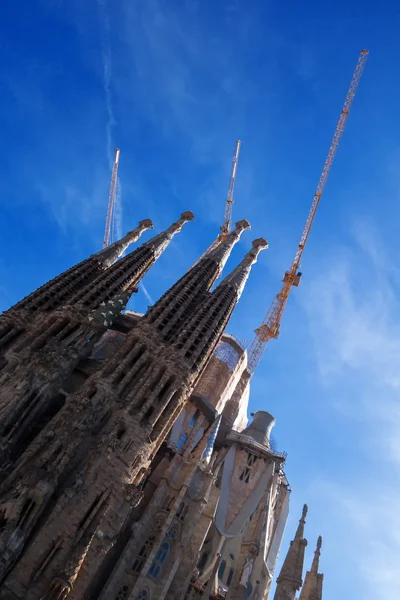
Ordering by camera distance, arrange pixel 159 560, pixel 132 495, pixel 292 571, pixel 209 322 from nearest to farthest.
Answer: pixel 132 495
pixel 292 571
pixel 159 560
pixel 209 322

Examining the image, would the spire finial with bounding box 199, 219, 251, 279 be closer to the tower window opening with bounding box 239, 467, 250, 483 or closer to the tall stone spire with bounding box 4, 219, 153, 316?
the tall stone spire with bounding box 4, 219, 153, 316

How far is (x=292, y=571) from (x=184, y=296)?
16.8m

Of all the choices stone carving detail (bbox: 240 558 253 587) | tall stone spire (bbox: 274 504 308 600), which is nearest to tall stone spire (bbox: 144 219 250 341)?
tall stone spire (bbox: 274 504 308 600)

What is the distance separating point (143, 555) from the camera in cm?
2209

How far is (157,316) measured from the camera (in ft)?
98.8

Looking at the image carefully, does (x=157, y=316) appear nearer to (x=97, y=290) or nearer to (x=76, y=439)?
(x=97, y=290)

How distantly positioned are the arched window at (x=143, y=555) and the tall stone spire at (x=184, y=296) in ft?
33.6

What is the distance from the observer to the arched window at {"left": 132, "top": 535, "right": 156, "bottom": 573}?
71.3ft

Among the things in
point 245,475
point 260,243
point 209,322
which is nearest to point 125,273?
point 209,322

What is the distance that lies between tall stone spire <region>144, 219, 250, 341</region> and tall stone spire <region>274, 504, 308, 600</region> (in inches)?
474

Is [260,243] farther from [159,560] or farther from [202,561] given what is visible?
[159,560]

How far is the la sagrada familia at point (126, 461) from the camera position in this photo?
1858 cm

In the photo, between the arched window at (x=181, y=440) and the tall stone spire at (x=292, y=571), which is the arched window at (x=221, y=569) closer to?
the arched window at (x=181, y=440)

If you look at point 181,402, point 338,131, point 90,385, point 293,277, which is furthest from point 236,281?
point 338,131
